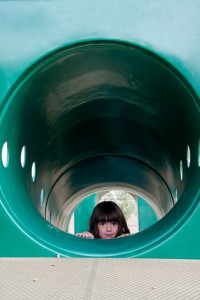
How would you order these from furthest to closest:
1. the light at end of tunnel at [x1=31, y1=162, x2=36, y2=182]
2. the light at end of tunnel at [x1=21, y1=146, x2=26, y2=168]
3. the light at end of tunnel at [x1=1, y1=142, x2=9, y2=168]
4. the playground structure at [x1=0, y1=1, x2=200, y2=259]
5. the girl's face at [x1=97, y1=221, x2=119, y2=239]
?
the girl's face at [x1=97, y1=221, x2=119, y2=239], the light at end of tunnel at [x1=31, y1=162, x2=36, y2=182], the light at end of tunnel at [x1=21, y1=146, x2=26, y2=168], the light at end of tunnel at [x1=1, y1=142, x2=9, y2=168], the playground structure at [x1=0, y1=1, x2=200, y2=259]

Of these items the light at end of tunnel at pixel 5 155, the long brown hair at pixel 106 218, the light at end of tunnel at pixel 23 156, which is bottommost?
the light at end of tunnel at pixel 5 155

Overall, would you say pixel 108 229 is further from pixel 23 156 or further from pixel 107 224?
pixel 23 156

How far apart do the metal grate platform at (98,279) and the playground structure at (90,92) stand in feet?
0.36

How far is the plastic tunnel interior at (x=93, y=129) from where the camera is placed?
159cm

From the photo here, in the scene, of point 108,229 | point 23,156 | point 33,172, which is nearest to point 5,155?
point 23,156

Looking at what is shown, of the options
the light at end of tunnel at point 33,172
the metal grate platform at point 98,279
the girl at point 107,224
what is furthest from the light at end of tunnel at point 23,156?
the girl at point 107,224

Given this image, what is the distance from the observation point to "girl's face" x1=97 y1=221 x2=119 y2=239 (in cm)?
258

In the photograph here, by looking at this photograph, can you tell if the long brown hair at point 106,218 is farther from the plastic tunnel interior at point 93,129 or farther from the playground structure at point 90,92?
the playground structure at point 90,92

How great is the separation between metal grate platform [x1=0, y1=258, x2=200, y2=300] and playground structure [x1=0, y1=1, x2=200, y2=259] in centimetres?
11

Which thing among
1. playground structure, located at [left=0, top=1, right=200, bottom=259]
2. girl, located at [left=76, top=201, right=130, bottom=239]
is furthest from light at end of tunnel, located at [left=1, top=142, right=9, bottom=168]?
girl, located at [left=76, top=201, right=130, bottom=239]

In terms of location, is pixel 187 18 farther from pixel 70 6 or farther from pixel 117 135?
pixel 117 135

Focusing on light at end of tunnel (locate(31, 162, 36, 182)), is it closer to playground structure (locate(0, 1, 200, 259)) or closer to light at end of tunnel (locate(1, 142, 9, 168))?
playground structure (locate(0, 1, 200, 259))

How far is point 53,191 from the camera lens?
322cm

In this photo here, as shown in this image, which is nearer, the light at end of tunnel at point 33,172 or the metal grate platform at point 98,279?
the metal grate platform at point 98,279
